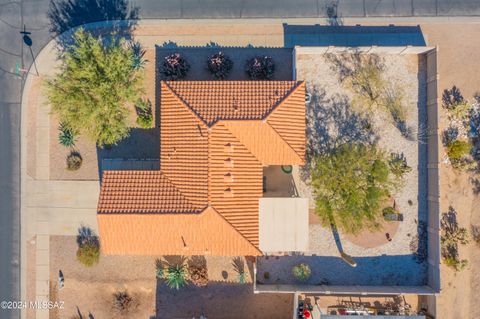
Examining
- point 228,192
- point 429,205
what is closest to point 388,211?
point 429,205

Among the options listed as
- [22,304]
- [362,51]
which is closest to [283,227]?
[362,51]

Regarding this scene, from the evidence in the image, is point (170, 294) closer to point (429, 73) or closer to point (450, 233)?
point (450, 233)

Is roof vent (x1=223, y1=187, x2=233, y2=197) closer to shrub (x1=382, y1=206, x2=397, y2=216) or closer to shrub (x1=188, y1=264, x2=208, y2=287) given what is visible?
shrub (x1=188, y1=264, x2=208, y2=287)

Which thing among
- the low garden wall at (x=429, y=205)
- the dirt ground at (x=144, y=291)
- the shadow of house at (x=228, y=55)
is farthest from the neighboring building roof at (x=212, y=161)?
the low garden wall at (x=429, y=205)

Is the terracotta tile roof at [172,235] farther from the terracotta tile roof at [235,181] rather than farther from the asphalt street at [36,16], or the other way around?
the asphalt street at [36,16]

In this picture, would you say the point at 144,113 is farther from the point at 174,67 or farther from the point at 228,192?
the point at 228,192

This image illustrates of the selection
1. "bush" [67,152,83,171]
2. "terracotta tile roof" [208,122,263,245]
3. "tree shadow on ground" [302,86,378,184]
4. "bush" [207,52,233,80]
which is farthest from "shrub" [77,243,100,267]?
"tree shadow on ground" [302,86,378,184]
